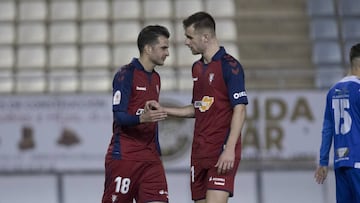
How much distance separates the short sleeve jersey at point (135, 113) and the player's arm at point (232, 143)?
0.62 metres

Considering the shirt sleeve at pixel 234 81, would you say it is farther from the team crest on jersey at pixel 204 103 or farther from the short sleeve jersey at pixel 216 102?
the team crest on jersey at pixel 204 103

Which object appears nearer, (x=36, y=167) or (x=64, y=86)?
(x=36, y=167)

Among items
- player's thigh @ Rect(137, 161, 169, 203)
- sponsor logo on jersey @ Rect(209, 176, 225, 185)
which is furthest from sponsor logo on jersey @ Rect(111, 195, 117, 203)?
sponsor logo on jersey @ Rect(209, 176, 225, 185)

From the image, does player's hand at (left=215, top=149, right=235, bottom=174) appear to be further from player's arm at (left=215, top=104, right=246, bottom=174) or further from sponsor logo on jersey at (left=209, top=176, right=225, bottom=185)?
sponsor logo on jersey at (left=209, top=176, right=225, bottom=185)

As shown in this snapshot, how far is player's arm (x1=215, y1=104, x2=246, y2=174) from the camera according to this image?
4.54 m

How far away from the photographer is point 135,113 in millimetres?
4984

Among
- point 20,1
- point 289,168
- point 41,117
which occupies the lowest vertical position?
point 289,168

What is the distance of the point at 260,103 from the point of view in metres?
9.40

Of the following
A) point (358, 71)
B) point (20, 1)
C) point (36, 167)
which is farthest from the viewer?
point (20, 1)

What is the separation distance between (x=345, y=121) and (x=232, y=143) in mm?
844

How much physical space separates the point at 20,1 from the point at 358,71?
874 centimetres

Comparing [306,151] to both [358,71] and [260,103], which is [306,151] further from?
[358,71]

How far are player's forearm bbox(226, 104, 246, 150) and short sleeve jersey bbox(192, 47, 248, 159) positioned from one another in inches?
2.9

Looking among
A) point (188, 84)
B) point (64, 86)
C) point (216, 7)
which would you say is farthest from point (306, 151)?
point (216, 7)
